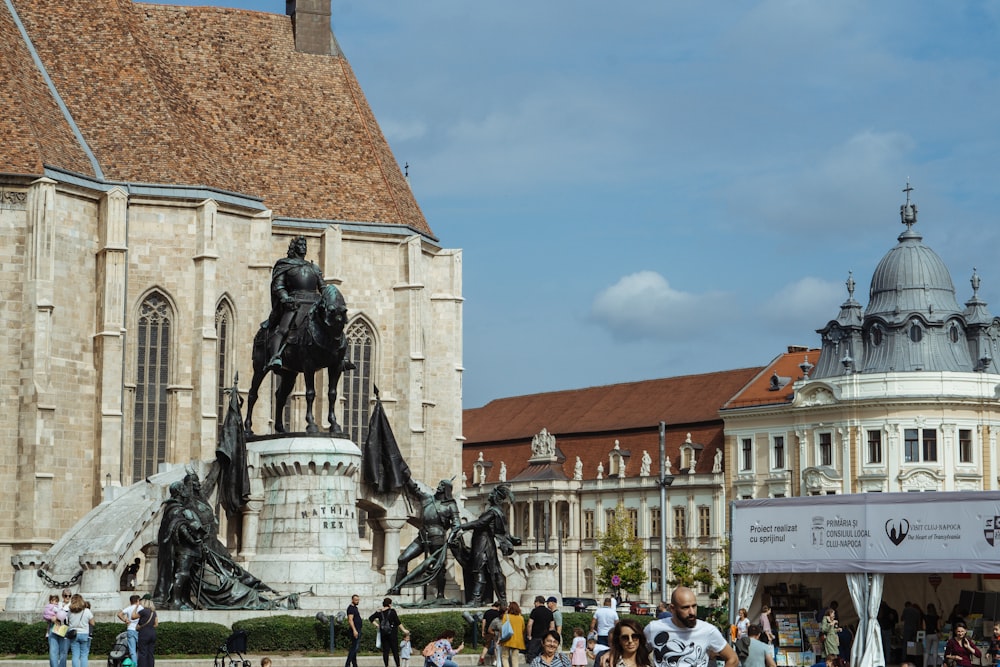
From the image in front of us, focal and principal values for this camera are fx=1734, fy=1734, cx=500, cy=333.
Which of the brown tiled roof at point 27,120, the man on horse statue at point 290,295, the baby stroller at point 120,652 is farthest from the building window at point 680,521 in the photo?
the baby stroller at point 120,652

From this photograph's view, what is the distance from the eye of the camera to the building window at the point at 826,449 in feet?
244

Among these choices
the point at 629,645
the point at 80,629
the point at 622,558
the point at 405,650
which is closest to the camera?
the point at 629,645

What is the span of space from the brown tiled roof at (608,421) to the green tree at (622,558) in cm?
351

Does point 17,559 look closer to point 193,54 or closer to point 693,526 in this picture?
point 193,54

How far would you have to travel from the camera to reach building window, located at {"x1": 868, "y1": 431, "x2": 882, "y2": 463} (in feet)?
238

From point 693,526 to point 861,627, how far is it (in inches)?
2163

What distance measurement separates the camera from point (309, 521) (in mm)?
29312

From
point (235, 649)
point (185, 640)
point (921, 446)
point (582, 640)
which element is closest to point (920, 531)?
point (582, 640)

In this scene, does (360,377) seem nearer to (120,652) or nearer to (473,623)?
(473,623)

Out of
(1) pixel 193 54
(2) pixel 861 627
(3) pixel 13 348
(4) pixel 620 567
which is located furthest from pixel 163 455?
(4) pixel 620 567

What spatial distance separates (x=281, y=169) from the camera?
5566 centimetres

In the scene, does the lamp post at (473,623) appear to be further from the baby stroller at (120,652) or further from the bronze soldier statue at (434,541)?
the baby stroller at (120,652)

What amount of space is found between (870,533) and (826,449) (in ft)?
165

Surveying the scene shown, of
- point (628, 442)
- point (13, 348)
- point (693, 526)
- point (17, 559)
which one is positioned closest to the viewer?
point (17, 559)
